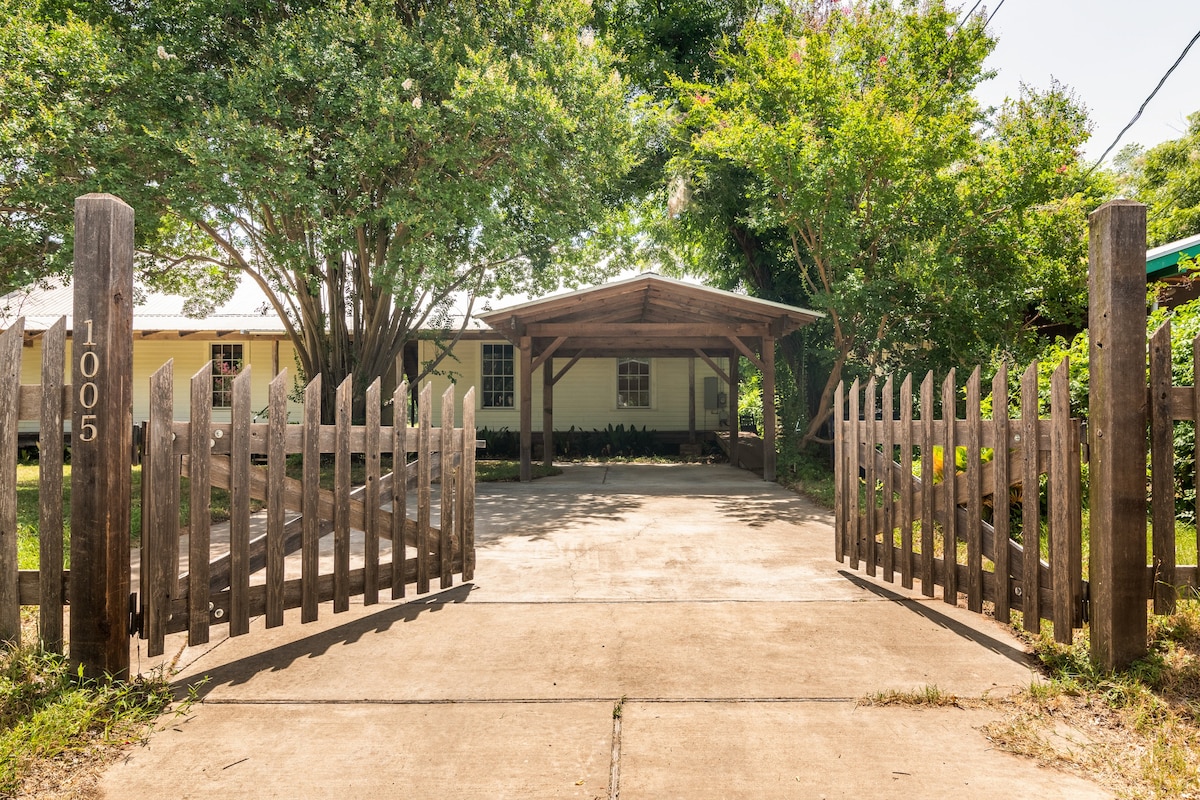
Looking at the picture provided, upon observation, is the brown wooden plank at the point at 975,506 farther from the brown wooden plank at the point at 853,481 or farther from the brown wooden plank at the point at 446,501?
the brown wooden plank at the point at 446,501

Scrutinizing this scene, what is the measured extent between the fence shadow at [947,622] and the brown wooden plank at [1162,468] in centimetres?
67

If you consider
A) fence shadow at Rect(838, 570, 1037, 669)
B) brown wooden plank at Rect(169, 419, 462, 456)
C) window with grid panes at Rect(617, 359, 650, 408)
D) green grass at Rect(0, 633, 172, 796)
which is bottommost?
fence shadow at Rect(838, 570, 1037, 669)

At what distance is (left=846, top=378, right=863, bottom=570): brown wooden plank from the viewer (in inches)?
202

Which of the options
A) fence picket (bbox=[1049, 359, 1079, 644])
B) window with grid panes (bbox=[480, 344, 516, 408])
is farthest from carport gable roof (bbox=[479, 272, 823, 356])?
fence picket (bbox=[1049, 359, 1079, 644])

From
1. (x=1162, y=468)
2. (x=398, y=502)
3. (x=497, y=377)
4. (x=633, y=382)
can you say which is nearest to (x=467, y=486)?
(x=398, y=502)

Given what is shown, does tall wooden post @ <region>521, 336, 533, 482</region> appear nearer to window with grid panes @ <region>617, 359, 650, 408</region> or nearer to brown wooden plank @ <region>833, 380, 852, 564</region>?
window with grid panes @ <region>617, 359, 650, 408</region>

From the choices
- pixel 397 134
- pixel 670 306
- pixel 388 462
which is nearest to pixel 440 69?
pixel 397 134

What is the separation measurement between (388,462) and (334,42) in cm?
752

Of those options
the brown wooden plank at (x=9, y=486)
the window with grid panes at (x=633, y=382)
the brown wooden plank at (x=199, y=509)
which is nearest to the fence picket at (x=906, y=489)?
the brown wooden plank at (x=199, y=509)

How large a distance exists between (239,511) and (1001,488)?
12.3ft

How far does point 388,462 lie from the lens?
14.1 m

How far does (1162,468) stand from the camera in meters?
3.00

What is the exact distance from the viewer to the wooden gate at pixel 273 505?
124 inches

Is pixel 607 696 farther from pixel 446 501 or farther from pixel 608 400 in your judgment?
pixel 608 400
